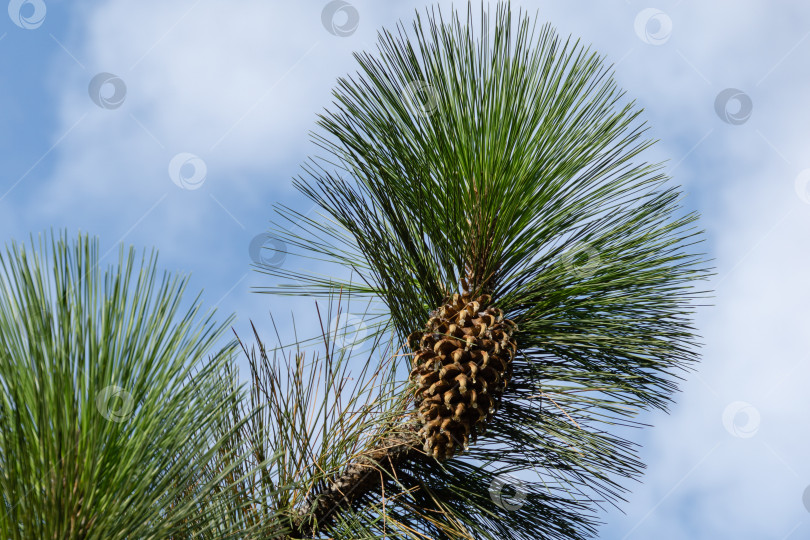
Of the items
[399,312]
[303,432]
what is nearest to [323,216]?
[399,312]

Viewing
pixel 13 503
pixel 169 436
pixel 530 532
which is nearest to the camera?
pixel 13 503

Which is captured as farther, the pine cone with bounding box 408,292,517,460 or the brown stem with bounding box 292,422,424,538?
the brown stem with bounding box 292,422,424,538

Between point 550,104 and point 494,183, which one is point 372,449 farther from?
point 550,104

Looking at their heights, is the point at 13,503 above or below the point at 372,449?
above

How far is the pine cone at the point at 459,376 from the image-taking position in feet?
6.38

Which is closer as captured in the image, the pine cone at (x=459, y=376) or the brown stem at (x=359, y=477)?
the pine cone at (x=459, y=376)

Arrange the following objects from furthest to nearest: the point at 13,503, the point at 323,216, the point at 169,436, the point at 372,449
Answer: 1. the point at 323,216
2. the point at 372,449
3. the point at 169,436
4. the point at 13,503

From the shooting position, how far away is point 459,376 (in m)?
1.93

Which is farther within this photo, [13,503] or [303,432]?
[303,432]

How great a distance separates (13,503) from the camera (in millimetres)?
1400

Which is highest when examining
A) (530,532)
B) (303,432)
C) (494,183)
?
(494,183)

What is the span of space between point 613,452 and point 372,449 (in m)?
0.64

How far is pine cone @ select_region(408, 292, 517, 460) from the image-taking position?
6.38ft

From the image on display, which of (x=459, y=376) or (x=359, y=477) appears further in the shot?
(x=359, y=477)
